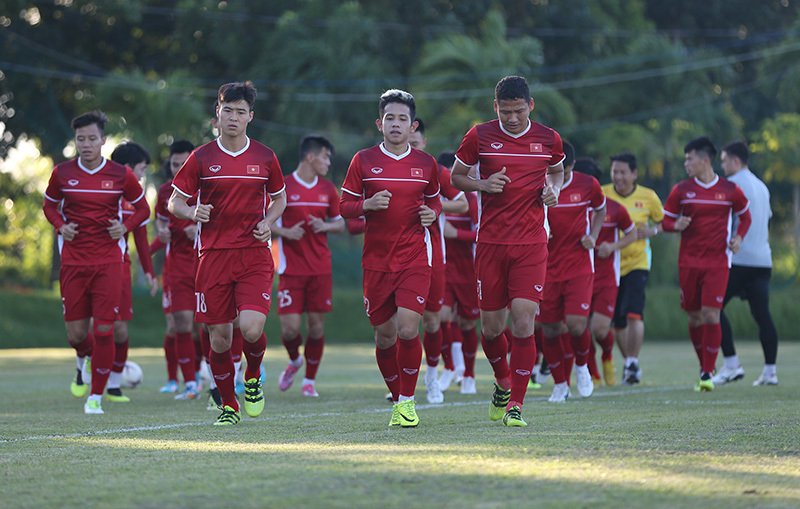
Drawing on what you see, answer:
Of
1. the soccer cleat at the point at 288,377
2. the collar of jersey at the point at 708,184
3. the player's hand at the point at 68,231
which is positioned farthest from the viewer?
the soccer cleat at the point at 288,377

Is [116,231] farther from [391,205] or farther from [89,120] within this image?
[391,205]

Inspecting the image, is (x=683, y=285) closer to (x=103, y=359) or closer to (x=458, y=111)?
(x=103, y=359)

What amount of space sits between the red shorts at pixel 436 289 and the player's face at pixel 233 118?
2.67 m

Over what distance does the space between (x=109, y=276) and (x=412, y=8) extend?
32.5 meters

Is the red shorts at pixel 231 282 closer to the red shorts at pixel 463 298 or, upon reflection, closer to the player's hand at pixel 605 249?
the red shorts at pixel 463 298

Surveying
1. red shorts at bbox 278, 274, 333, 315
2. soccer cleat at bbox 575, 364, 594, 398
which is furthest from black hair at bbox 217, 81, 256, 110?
soccer cleat at bbox 575, 364, 594, 398

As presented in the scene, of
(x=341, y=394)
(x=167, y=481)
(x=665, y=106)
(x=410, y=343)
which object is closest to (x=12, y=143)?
(x=665, y=106)

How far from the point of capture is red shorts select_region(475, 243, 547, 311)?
1026 centimetres

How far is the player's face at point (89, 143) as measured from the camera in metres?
12.4

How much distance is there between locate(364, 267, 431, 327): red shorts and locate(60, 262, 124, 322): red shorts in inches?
112

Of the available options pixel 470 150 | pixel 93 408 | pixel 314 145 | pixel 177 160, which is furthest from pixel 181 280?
pixel 470 150

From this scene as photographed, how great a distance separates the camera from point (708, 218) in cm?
1473

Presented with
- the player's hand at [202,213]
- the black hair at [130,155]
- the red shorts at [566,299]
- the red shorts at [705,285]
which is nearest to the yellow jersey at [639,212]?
the red shorts at [705,285]

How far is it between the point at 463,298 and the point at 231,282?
17.2ft
